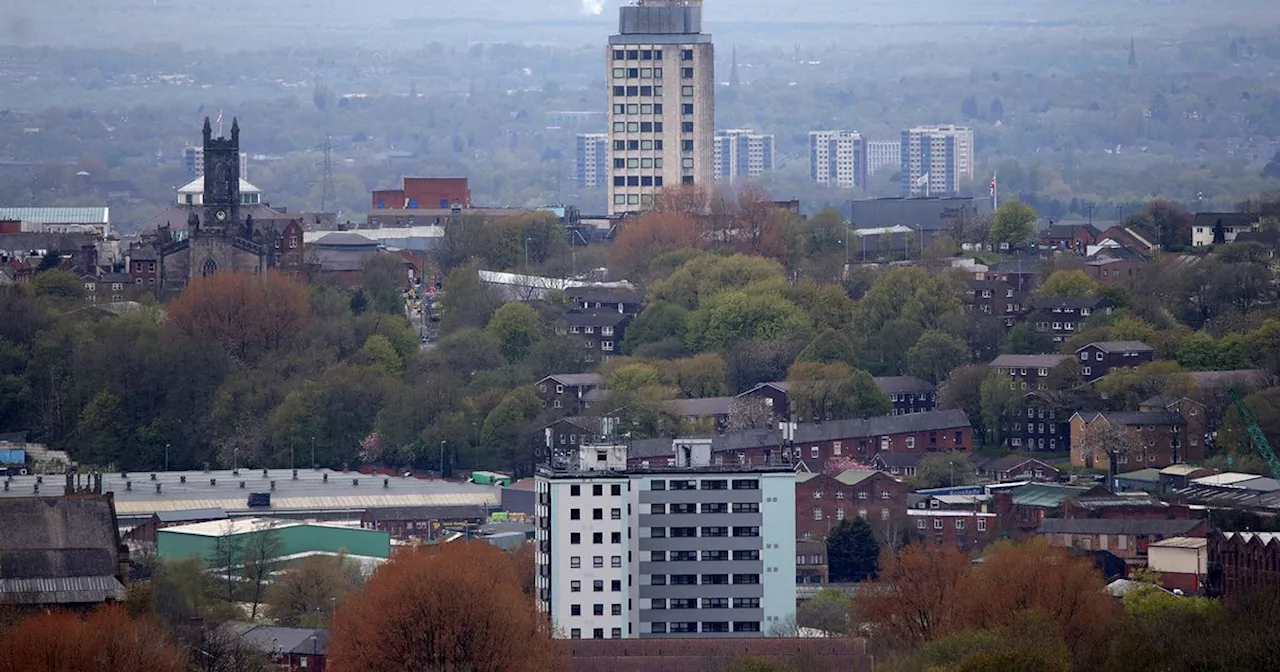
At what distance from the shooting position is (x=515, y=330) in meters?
92.1

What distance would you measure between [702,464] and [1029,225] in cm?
5672

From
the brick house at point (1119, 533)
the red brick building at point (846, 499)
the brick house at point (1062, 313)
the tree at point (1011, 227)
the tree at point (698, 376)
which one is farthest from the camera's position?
the tree at point (1011, 227)

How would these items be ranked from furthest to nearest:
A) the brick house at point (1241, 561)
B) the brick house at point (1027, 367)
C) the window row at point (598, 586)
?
1. the brick house at point (1027, 367)
2. the brick house at point (1241, 561)
3. the window row at point (598, 586)

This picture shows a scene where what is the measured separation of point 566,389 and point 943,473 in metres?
12.3

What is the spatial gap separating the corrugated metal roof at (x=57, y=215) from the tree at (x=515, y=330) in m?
43.1

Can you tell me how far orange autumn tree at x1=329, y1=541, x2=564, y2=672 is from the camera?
48375mm

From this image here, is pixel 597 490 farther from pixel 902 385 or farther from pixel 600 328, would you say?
pixel 600 328

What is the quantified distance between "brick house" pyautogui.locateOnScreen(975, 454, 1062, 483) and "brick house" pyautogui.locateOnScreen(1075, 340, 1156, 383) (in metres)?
6.88

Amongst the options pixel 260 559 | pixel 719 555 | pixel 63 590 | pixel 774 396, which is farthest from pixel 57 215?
pixel 63 590

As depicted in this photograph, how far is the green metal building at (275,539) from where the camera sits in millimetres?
65812

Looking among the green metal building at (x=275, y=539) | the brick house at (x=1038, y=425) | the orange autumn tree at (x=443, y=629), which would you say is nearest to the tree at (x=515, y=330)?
the brick house at (x=1038, y=425)

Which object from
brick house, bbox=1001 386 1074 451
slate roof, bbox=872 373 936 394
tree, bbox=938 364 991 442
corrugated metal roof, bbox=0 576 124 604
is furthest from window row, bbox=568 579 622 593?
slate roof, bbox=872 373 936 394

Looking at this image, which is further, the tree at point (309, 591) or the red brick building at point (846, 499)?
the red brick building at point (846, 499)

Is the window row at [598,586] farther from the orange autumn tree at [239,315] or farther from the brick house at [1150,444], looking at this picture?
the orange autumn tree at [239,315]
